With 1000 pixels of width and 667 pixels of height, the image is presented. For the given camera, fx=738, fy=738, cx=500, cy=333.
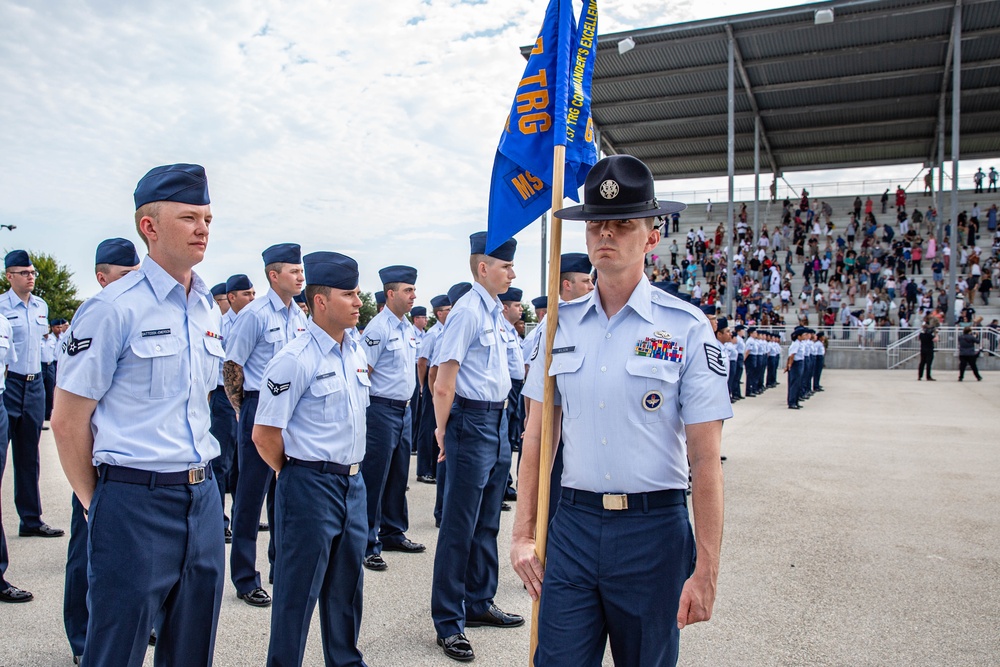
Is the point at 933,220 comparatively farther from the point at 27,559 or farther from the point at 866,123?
the point at 27,559

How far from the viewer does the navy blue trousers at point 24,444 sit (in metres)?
5.63

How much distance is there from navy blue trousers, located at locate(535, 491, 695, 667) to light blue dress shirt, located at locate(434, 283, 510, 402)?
→ 217 cm

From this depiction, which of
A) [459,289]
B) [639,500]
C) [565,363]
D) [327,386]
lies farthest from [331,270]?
[459,289]

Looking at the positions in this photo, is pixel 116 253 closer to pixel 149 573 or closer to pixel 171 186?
pixel 171 186

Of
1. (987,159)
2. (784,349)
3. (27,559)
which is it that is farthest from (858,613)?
(987,159)

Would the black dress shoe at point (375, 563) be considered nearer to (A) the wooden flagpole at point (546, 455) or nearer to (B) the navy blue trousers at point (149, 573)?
(B) the navy blue trousers at point (149, 573)

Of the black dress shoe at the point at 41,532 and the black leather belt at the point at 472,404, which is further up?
the black leather belt at the point at 472,404

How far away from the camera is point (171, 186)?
259cm

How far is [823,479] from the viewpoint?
8195mm

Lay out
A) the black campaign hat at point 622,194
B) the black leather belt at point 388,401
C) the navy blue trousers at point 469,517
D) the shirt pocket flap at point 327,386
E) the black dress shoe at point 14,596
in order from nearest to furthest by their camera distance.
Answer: the black campaign hat at point 622,194
the shirt pocket flap at point 327,386
the navy blue trousers at point 469,517
the black dress shoe at point 14,596
the black leather belt at point 388,401

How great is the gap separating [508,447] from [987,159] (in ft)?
133

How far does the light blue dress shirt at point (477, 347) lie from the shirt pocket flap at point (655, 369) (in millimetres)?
2212

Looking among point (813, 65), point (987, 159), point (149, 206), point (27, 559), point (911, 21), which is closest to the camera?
point (149, 206)

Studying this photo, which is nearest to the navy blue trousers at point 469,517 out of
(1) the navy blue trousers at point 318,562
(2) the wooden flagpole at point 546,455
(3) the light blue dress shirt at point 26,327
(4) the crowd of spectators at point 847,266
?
(1) the navy blue trousers at point 318,562
